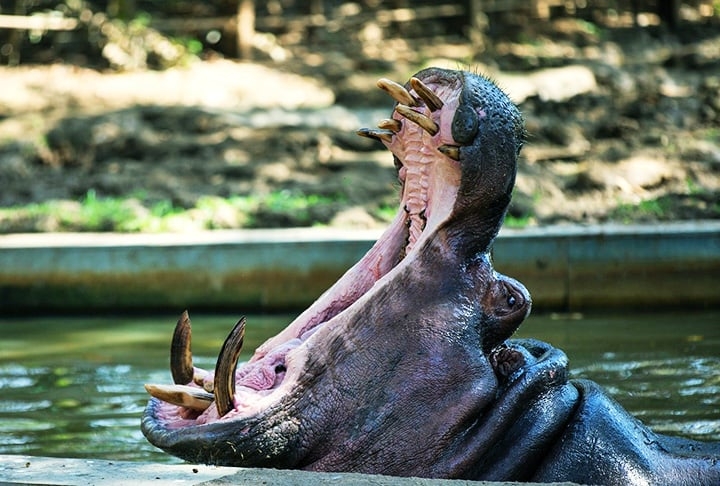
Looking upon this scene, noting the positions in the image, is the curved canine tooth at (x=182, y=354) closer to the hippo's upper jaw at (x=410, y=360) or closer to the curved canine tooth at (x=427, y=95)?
the hippo's upper jaw at (x=410, y=360)

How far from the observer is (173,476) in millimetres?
2771

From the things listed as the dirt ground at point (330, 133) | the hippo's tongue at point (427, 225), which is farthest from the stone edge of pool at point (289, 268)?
the hippo's tongue at point (427, 225)

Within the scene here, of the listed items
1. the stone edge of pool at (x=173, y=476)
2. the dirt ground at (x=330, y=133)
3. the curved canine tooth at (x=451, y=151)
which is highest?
the curved canine tooth at (x=451, y=151)

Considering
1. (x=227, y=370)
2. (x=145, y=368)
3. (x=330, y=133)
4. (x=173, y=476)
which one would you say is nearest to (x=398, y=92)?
(x=227, y=370)

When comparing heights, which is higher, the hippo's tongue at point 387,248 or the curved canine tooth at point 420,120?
the curved canine tooth at point 420,120

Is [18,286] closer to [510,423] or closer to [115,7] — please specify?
[510,423]

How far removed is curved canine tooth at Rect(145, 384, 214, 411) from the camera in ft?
9.55

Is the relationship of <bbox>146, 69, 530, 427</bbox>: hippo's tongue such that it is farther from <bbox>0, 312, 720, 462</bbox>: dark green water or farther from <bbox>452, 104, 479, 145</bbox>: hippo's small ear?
<bbox>0, 312, 720, 462</bbox>: dark green water

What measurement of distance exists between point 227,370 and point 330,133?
388 inches

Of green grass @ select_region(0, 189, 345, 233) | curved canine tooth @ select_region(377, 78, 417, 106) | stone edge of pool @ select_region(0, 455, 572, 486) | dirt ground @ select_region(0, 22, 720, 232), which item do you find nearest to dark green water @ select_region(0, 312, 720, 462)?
stone edge of pool @ select_region(0, 455, 572, 486)

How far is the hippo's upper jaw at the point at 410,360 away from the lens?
9.50ft

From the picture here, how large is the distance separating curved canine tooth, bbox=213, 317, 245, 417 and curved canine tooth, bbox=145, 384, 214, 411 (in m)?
0.08

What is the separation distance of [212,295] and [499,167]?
205 inches

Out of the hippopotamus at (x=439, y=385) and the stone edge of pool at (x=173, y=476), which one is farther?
the hippopotamus at (x=439, y=385)
